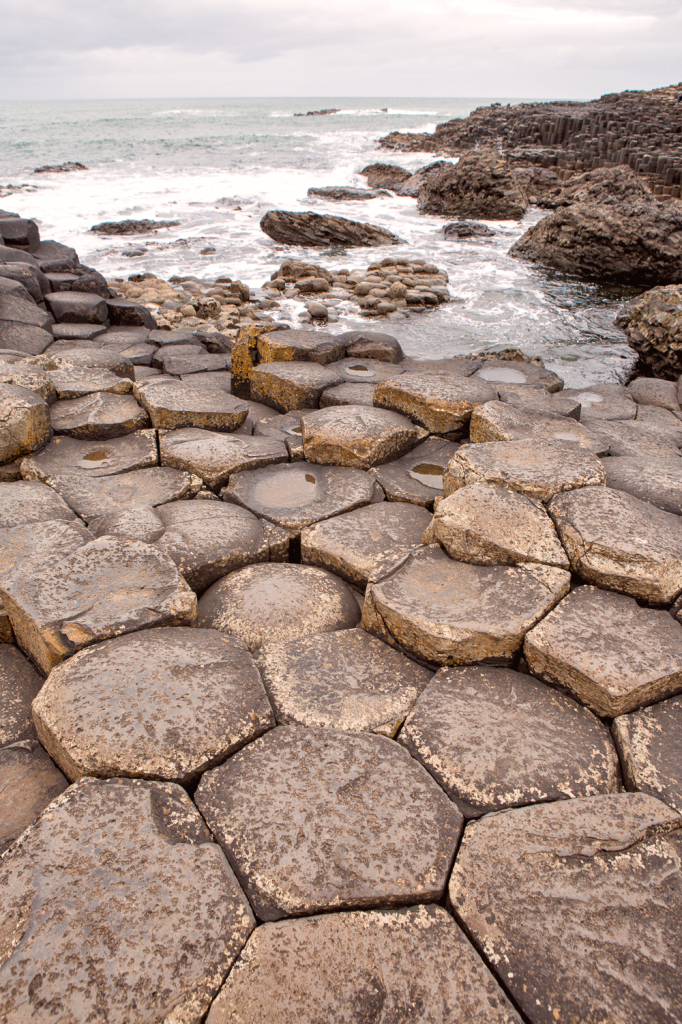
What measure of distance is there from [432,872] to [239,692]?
27.9 inches

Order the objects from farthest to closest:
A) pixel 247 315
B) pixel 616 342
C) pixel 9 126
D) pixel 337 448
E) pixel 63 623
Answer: pixel 9 126 → pixel 247 315 → pixel 616 342 → pixel 337 448 → pixel 63 623

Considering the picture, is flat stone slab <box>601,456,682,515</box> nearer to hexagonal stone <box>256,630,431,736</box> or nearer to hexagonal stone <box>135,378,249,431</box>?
hexagonal stone <box>256,630,431,736</box>

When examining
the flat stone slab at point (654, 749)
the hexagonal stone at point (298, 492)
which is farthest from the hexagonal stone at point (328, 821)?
the hexagonal stone at point (298, 492)

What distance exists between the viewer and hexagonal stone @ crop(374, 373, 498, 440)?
334cm

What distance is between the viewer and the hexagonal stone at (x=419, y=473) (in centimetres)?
290

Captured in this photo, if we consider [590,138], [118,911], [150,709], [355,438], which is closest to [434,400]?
[355,438]

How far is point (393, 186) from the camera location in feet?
69.8

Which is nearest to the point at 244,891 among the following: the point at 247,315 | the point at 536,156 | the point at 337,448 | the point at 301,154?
the point at 337,448

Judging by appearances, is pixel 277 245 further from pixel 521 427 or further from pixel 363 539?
pixel 363 539

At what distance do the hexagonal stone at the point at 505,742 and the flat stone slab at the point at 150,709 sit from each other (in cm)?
49

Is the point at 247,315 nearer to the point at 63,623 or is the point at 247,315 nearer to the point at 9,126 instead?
the point at 63,623

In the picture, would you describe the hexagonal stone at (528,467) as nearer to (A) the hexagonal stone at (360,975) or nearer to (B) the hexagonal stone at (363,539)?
(B) the hexagonal stone at (363,539)

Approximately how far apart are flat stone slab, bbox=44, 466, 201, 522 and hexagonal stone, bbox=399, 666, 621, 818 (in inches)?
63.8

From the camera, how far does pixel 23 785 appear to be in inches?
63.0
